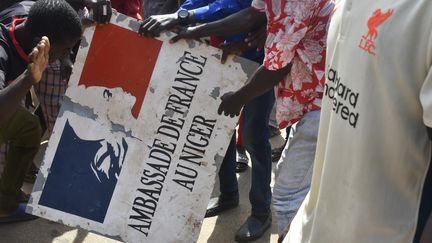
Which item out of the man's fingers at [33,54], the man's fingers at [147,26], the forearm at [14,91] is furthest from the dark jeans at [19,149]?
the man's fingers at [147,26]

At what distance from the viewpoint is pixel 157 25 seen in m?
2.79

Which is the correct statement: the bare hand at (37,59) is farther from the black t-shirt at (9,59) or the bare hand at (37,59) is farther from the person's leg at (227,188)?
A: the person's leg at (227,188)

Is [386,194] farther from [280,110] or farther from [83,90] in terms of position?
[83,90]

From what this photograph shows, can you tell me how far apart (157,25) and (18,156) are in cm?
113

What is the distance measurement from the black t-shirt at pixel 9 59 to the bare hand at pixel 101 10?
453 millimetres

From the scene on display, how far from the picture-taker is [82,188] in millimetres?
3004

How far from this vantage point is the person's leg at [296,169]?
240 cm

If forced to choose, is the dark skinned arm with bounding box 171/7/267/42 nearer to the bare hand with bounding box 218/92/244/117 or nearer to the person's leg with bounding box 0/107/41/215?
the bare hand with bounding box 218/92/244/117

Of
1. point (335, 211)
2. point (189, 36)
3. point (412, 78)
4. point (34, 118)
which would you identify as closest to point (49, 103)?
point (34, 118)

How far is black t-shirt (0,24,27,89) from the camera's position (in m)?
2.91

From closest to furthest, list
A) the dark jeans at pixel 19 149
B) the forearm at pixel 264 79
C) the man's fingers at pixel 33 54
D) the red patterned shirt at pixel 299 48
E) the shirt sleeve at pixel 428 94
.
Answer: the shirt sleeve at pixel 428 94
the red patterned shirt at pixel 299 48
the forearm at pixel 264 79
the man's fingers at pixel 33 54
the dark jeans at pixel 19 149

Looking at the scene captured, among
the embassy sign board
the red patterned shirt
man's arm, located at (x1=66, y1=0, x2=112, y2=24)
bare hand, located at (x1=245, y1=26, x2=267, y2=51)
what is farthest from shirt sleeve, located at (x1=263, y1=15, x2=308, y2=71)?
man's arm, located at (x1=66, y1=0, x2=112, y2=24)

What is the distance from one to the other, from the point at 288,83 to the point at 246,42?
0.44 meters

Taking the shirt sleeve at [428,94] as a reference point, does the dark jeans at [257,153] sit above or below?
below
